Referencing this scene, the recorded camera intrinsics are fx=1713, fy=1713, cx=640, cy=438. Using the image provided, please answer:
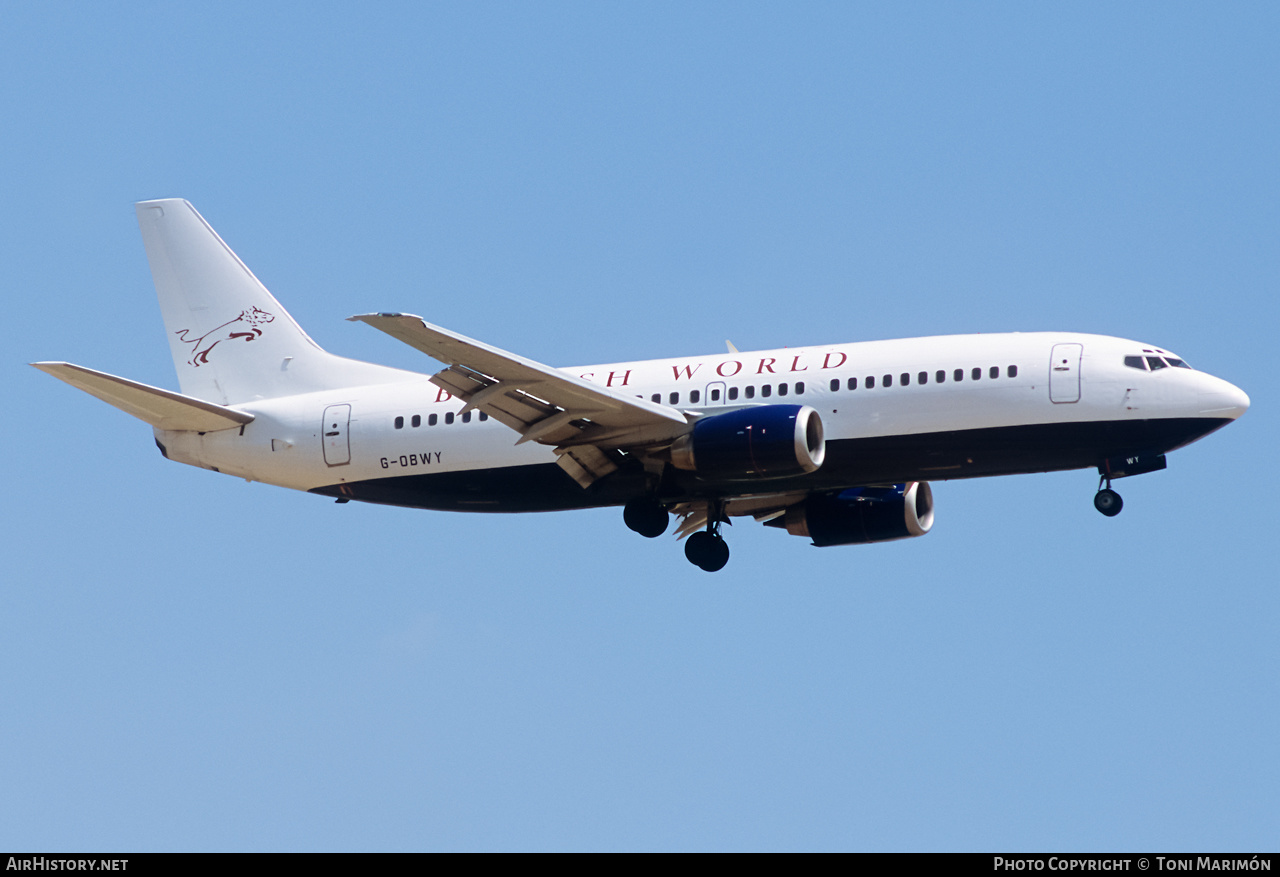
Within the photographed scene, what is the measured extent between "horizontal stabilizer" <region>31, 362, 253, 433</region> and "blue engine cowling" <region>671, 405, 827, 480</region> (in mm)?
11744

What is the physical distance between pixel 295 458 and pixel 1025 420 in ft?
54.7

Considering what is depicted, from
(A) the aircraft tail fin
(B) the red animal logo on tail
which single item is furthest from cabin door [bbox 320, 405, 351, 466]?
(B) the red animal logo on tail

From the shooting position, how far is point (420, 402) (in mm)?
39438

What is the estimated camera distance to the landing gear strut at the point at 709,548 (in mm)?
38969

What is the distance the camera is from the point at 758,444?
114ft

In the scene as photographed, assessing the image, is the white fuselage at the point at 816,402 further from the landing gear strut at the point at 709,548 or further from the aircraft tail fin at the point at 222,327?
the landing gear strut at the point at 709,548

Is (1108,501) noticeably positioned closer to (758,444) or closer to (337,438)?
(758,444)

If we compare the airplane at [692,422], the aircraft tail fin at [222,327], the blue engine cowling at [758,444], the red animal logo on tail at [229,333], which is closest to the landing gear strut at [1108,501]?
the airplane at [692,422]

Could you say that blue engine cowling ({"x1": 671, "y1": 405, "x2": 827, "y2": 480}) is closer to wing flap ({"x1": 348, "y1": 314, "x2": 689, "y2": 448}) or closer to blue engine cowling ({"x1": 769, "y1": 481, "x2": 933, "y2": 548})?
wing flap ({"x1": 348, "y1": 314, "x2": 689, "y2": 448})

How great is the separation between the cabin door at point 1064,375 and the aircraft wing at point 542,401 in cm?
761

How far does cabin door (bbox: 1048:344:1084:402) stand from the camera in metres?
35.0

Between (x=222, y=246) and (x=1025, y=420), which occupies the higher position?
(x=222, y=246)
